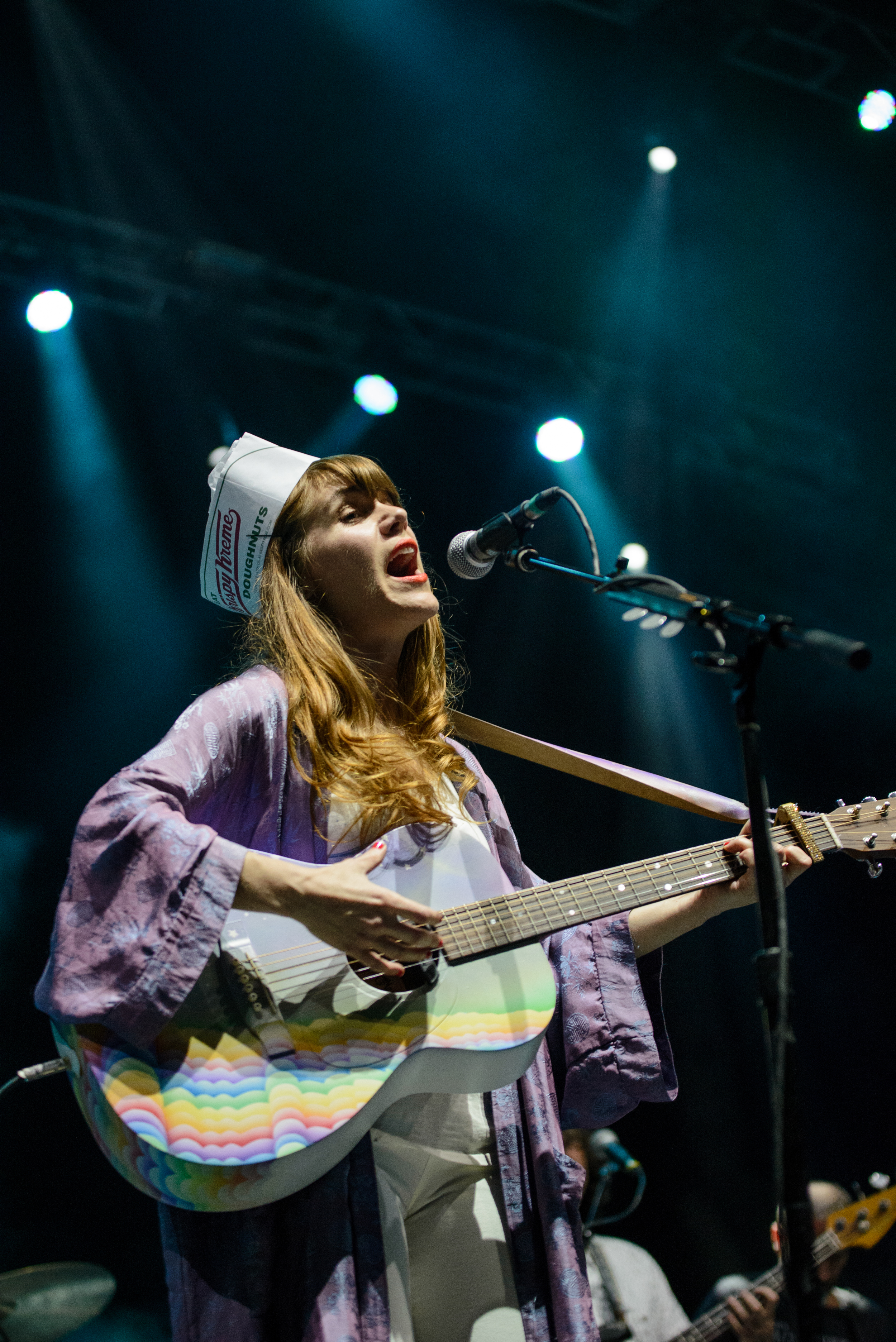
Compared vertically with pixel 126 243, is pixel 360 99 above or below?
above

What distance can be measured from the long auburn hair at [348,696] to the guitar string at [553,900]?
0.25 metres

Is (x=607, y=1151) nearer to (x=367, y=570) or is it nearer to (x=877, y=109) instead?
(x=367, y=570)

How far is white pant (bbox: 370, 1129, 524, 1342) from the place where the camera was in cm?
187

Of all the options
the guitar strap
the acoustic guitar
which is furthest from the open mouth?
the acoustic guitar

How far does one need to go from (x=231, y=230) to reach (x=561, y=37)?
202 cm

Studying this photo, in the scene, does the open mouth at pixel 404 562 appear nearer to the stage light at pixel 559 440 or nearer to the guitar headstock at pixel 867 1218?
the guitar headstock at pixel 867 1218

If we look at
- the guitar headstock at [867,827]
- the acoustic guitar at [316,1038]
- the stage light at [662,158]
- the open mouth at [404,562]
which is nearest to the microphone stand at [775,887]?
the acoustic guitar at [316,1038]

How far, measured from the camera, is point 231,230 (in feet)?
18.4

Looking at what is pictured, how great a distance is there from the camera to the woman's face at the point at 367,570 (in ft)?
8.84

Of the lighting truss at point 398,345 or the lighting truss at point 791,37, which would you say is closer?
the lighting truss at point 791,37

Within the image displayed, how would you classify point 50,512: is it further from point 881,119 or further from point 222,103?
point 881,119

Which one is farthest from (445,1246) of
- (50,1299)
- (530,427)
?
(530,427)

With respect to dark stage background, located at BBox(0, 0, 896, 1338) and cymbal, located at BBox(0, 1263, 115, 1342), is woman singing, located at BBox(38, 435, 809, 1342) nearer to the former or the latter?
cymbal, located at BBox(0, 1263, 115, 1342)

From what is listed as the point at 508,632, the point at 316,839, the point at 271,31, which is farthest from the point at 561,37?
the point at 316,839
